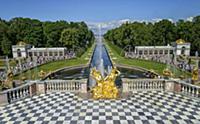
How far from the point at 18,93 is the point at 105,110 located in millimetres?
5919

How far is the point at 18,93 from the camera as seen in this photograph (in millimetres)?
12992

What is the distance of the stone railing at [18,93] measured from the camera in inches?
476

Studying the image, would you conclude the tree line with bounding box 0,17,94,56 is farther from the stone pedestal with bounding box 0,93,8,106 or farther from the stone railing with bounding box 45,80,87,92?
the stone pedestal with bounding box 0,93,8,106

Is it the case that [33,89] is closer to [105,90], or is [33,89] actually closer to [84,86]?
[84,86]

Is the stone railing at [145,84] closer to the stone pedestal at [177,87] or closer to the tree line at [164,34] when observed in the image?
the stone pedestal at [177,87]

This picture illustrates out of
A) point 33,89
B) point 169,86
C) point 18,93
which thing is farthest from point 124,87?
point 18,93

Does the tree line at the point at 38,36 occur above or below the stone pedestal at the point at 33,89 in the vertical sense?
above

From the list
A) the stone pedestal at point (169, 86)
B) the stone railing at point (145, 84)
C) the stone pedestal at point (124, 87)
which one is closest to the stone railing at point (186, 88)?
the stone pedestal at point (169, 86)

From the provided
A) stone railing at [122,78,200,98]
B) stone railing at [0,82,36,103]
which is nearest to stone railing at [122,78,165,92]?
stone railing at [122,78,200,98]

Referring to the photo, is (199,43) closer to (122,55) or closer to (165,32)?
(165,32)

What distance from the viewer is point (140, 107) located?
11.2 meters

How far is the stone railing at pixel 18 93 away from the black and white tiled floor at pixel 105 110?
19.7 inches

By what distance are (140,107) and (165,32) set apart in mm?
43006

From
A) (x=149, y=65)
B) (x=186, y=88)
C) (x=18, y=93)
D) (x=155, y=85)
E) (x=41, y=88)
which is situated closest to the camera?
(x=18, y=93)
